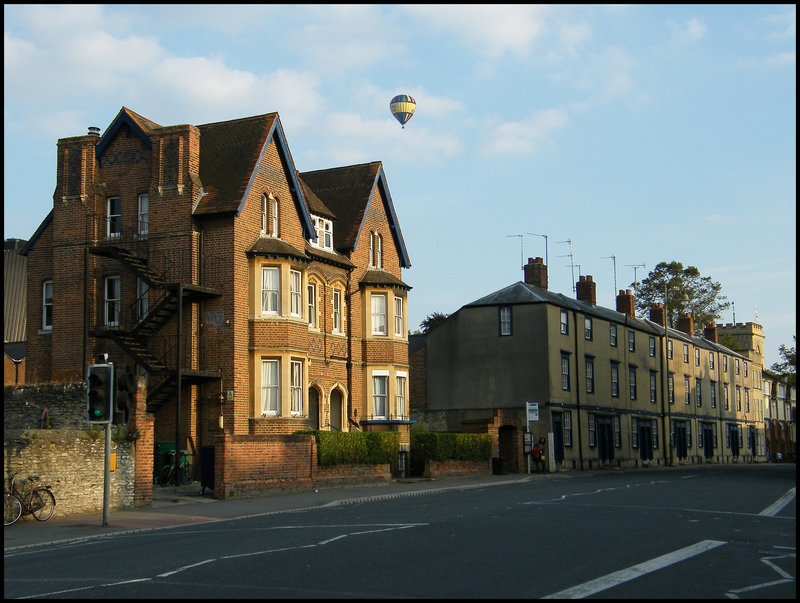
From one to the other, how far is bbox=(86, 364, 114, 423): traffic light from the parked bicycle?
2744 mm

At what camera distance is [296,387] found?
3566 centimetres

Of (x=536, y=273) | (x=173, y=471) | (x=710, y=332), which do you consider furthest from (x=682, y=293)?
(x=173, y=471)

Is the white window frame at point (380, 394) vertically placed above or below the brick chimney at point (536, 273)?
below

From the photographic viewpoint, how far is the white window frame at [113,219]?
3544cm

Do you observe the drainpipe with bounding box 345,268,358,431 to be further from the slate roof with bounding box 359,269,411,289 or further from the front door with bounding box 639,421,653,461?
the front door with bounding box 639,421,653,461

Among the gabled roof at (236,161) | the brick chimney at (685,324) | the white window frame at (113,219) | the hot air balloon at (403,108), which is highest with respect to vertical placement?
the hot air balloon at (403,108)

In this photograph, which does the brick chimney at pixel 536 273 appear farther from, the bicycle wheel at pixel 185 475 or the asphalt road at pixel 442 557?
the asphalt road at pixel 442 557

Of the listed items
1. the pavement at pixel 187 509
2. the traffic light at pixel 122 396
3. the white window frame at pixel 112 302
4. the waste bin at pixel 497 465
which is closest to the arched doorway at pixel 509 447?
the waste bin at pixel 497 465

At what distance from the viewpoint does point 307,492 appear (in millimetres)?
30391

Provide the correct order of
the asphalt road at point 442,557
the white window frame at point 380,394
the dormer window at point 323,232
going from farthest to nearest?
the white window frame at point 380,394 < the dormer window at point 323,232 < the asphalt road at point 442,557

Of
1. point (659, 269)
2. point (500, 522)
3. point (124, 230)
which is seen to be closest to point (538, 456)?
point (124, 230)

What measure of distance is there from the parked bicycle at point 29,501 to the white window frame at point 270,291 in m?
13.8

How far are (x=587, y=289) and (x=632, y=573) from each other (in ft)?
170

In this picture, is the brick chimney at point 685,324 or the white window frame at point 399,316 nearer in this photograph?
the white window frame at point 399,316
